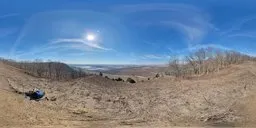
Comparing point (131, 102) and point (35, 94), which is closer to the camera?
point (35, 94)

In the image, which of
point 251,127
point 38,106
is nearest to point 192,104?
point 251,127

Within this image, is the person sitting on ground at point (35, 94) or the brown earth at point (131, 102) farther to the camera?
the person sitting on ground at point (35, 94)

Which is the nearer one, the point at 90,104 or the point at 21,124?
the point at 21,124

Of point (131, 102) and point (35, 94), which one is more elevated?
point (35, 94)

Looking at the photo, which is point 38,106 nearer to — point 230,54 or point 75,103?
point 75,103

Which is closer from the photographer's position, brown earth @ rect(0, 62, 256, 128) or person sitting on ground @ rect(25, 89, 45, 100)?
brown earth @ rect(0, 62, 256, 128)

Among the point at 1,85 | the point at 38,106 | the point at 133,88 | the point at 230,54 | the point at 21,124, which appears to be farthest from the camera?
the point at 230,54

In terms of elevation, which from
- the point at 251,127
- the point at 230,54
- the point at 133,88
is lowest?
the point at 251,127

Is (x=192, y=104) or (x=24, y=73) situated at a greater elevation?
(x=24, y=73)
